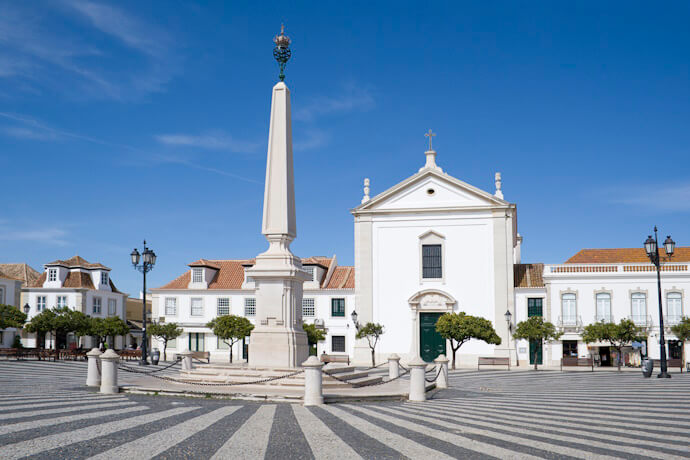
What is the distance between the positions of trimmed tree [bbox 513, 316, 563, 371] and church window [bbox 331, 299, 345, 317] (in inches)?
544

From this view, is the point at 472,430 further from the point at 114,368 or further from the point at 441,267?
the point at 441,267

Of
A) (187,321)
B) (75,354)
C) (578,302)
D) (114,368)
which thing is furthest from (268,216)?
(187,321)

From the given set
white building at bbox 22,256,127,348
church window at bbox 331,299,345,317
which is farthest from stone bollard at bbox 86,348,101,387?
white building at bbox 22,256,127,348

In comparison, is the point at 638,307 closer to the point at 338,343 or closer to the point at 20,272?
the point at 338,343

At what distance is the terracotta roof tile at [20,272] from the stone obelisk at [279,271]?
49.3 meters

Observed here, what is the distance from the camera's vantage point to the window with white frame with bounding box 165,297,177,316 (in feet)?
169

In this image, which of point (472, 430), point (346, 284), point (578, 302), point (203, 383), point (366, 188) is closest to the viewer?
point (472, 430)

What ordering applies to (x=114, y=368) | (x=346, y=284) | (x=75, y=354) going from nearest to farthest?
(x=114, y=368), (x=75, y=354), (x=346, y=284)

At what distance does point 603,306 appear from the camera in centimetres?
4100

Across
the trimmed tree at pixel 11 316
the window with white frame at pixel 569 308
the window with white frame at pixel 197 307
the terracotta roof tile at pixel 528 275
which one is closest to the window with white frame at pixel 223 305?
the window with white frame at pixel 197 307

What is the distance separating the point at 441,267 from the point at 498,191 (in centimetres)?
662

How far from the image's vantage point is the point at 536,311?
138 ft

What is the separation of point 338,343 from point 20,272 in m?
33.8

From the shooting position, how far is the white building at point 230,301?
4788cm
